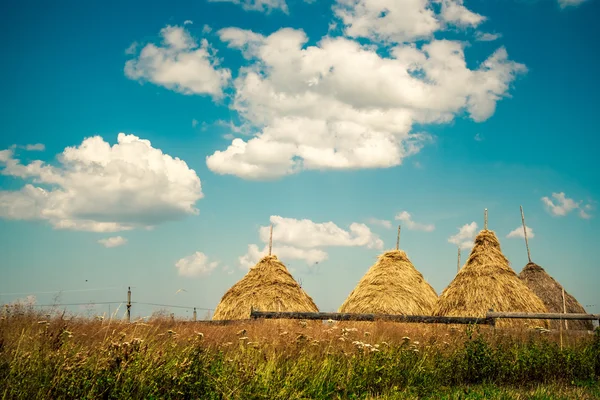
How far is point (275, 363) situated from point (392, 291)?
1207 centimetres

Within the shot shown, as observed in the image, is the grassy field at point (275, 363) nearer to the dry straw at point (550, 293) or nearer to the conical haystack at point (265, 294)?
the conical haystack at point (265, 294)

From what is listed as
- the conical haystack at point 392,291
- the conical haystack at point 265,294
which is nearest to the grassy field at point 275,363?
the conical haystack at point 392,291

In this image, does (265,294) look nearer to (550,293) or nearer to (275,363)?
(275,363)

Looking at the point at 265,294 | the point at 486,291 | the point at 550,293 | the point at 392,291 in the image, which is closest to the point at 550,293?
the point at 550,293

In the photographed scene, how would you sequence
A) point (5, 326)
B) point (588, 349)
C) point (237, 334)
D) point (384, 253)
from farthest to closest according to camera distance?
point (384, 253) → point (588, 349) → point (237, 334) → point (5, 326)

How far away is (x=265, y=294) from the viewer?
63.6 ft

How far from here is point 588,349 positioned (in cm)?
1061

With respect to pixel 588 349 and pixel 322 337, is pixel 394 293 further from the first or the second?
pixel 322 337

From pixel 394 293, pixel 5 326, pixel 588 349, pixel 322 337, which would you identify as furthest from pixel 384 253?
A: pixel 5 326

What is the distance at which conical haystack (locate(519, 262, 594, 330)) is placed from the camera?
2114 centimetres

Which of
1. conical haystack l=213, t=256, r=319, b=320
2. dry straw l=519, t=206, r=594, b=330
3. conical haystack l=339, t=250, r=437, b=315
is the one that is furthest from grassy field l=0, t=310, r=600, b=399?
dry straw l=519, t=206, r=594, b=330

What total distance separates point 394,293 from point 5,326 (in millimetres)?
13592

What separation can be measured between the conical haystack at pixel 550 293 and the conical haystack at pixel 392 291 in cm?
520

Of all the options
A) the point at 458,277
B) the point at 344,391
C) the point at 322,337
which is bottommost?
the point at 344,391
